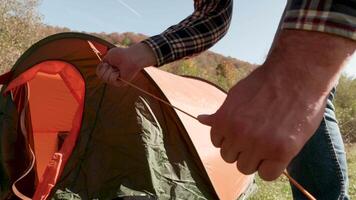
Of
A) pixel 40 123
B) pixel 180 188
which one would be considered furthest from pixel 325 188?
pixel 40 123

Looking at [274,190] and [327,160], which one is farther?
[274,190]

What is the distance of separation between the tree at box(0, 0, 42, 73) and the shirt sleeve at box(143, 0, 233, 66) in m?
12.8

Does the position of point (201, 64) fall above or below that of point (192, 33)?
below

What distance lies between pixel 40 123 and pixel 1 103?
1.59ft

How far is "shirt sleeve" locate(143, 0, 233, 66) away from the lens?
1339mm

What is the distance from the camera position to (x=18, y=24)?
14.4 m

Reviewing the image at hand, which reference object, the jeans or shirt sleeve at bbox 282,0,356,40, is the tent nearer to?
the jeans

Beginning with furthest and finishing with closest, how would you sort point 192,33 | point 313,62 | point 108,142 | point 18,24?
1. point 18,24
2. point 108,142
3. point 192,33
4. point 313,62

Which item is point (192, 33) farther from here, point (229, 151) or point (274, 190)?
point (274, 190)

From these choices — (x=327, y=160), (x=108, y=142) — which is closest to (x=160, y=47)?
(x=327, y=160)

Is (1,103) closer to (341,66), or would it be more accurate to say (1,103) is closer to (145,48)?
(145,48)

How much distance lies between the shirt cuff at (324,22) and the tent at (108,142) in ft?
5.43

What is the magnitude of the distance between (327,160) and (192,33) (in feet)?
1.86

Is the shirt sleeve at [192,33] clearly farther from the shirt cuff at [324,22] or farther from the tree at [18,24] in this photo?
the tree at [18,24]
